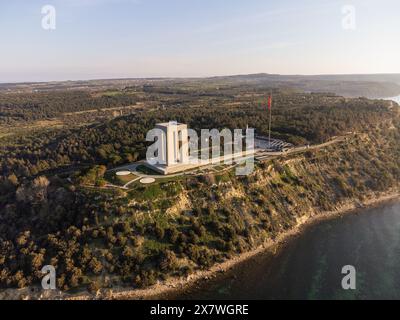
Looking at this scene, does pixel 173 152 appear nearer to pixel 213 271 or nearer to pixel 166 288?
pixel 213 271

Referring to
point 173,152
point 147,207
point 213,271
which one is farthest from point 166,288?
point 173,152

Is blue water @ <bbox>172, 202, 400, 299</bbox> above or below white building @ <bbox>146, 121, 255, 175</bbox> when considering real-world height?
below

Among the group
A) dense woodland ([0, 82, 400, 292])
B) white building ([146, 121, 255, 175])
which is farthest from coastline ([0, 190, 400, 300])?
white building ([146, 121, 255, 175])

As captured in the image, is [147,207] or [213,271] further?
[147,207]

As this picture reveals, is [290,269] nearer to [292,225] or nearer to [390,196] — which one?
[292,225]

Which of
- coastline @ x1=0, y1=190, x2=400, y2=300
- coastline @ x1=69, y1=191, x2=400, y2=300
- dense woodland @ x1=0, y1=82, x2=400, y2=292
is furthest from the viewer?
dense woodland @ x1=0, y1=82, x2=400, y2=292

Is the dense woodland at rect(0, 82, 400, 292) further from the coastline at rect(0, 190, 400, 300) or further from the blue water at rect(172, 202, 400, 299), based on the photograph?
the blue water at rect(172, 202, 400, 299)

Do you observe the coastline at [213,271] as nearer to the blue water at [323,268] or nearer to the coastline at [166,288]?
the coastline at [166,288]
